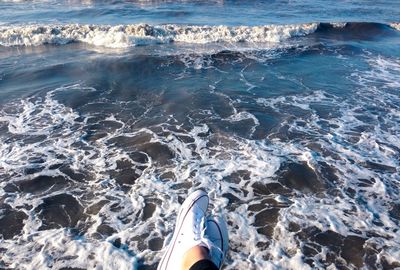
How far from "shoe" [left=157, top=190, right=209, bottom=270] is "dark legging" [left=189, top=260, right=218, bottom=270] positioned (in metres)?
0.21

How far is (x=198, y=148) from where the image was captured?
23.4 feet

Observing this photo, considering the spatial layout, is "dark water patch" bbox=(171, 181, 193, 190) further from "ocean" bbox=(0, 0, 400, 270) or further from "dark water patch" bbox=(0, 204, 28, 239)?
"dark water patch" bbox=(0, 204, 28, 239)

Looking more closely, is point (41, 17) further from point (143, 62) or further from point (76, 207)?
point (76, 207)

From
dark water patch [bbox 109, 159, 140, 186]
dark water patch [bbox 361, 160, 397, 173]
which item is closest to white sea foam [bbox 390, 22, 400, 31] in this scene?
dark water patch [bbox 361, 160, 397, 173]

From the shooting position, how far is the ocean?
488 cm

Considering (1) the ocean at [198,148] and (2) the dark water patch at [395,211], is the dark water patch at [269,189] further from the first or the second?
(2) the dark water patch at [395,211]

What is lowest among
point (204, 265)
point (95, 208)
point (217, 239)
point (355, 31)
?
point (355, 31)

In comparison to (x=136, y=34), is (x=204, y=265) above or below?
above

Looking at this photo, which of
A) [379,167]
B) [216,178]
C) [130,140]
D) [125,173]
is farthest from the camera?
[130,140]

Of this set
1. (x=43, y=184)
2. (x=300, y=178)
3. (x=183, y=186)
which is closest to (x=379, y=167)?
(x=300, y=178)

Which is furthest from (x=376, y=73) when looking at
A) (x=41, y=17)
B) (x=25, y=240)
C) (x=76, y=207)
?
(x=41, y=17)

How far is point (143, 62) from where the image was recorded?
39.5ft

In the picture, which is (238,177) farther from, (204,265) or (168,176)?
(204,265)

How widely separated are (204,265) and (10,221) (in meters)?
3.31
